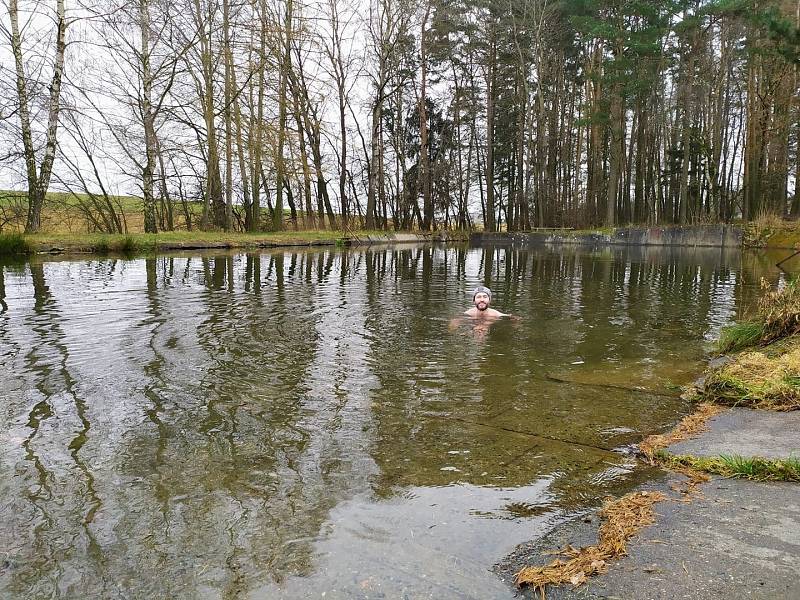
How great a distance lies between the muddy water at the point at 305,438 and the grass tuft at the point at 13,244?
9.06 meters

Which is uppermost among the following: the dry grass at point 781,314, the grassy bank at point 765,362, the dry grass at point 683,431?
the dry grass at point 781,314

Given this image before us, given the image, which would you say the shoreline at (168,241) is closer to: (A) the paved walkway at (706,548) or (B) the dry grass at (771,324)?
(B) the dry grass at (771,324)

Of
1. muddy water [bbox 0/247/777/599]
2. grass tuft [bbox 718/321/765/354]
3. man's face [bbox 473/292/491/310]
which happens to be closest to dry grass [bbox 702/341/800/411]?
muddy water [bbox 0/247/777/599]

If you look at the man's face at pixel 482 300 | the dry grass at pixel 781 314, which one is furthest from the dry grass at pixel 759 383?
the man's face at pixel 482 300

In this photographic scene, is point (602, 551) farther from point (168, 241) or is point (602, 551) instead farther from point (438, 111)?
point (438, 111)

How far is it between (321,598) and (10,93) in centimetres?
2142

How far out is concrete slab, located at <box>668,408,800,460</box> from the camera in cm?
320

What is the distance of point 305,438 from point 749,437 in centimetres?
284

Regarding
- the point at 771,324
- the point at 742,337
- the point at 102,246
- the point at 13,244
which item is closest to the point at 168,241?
the point at 102,246

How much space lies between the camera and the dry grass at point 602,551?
2.05m

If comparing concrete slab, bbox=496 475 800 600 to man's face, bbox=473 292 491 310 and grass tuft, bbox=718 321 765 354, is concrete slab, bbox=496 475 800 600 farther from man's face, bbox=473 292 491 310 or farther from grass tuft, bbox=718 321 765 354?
man's face, bbox=473 292 491 310

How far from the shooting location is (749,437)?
11.4 ft

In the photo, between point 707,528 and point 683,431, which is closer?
point 707,528

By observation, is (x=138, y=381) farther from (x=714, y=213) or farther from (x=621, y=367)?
(x=714, y=213)
